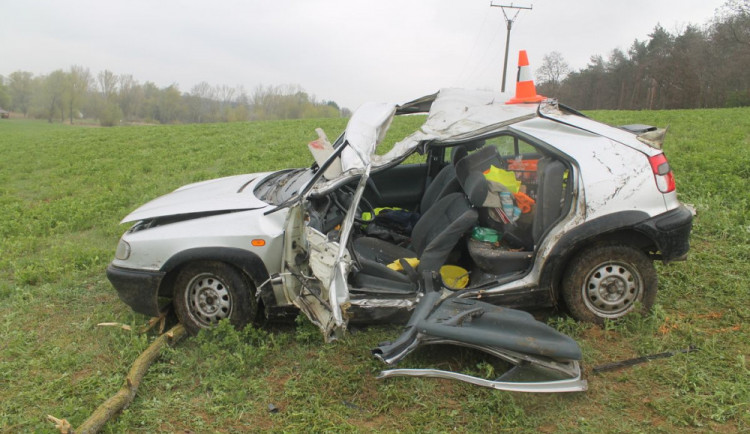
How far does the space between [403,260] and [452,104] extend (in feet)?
4.36

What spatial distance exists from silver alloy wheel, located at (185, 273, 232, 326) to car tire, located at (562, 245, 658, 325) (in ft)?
8.02

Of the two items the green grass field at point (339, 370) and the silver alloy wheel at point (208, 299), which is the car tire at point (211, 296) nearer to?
the silver alloy wheel at point (208, 299)

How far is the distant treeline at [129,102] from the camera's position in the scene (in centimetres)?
4672

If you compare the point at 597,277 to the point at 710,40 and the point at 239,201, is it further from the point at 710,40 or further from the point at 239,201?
the point at 710,40

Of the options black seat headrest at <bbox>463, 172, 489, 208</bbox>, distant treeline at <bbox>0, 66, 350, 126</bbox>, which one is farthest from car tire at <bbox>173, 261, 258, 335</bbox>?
distant treeline at <bbox>0, 66, 350, 126</bbox>

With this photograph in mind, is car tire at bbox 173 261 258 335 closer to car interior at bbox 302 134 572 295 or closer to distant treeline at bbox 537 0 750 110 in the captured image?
car interior at bbox 302 134 572 295

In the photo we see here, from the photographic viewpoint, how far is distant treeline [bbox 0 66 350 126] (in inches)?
1839

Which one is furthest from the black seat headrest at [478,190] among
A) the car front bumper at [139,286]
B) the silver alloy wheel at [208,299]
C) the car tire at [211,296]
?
the car front bumper at [139,286]

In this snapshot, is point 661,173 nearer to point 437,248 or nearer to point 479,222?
point 479,222

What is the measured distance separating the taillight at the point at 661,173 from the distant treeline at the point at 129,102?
122ft

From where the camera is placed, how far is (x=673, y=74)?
42.4m

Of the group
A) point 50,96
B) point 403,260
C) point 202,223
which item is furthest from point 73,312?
point 50,96

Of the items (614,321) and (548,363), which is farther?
(614,321)

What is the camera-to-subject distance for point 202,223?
12.1 ft
